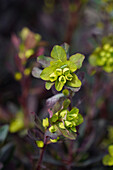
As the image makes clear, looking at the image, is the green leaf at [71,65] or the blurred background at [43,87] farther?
the blurred background at [43,87]

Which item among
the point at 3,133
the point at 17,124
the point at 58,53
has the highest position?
the point at 58,53

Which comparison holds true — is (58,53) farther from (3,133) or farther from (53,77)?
(3,133)

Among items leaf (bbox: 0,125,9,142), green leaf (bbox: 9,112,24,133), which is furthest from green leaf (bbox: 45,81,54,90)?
green leaf (bbox: 9,112,24,133)

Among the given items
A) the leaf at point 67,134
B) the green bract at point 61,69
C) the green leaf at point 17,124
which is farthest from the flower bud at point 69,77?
the green leaf at point 17,124

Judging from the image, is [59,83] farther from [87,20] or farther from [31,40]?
[87,20]

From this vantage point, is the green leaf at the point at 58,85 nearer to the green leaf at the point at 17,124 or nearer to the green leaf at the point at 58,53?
the green leaf at the point at 58,53

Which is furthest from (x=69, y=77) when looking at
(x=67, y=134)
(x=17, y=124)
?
(x=17, y=124)

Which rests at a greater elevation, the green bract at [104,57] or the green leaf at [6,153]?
the green bract at [104,57]
